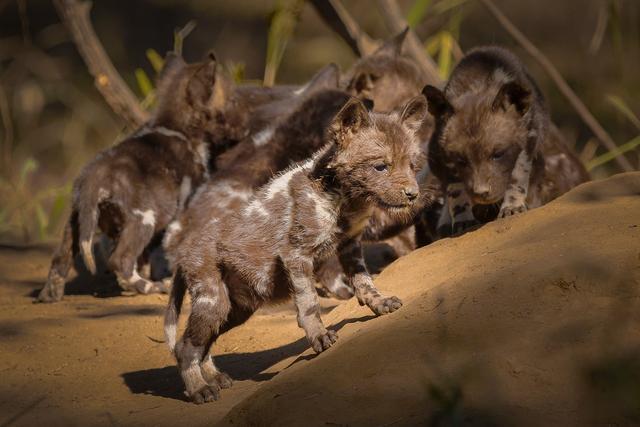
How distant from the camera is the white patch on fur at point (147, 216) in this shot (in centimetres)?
753

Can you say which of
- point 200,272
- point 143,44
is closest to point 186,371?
point 200,272

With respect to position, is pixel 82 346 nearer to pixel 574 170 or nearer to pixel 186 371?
pixel 186 371

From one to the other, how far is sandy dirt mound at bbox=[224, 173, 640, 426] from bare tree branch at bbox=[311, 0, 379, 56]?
511 centimetres

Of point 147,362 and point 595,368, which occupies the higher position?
point 595,368

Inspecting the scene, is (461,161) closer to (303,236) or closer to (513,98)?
(513,98)

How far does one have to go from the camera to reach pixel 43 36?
1388 cm

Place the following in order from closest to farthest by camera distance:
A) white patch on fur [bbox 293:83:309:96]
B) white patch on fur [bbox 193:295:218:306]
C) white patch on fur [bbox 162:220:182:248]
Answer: white patch on fur [bbox 193:295:218:306] → white patch on fur [bbox 162:220:182:248] → white patch on fur [bbox 293:83:309:96]

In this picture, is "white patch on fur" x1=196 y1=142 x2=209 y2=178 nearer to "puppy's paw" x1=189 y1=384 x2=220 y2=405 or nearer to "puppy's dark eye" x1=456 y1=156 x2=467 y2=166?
"puppy's dark eye" x1=456 y1=156 x2=467 y2=166

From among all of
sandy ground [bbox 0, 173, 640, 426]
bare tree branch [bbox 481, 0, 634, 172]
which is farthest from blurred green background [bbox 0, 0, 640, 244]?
sandy ground [bbox 0, 173, 640, 426]

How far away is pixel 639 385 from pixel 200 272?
2.47 meters

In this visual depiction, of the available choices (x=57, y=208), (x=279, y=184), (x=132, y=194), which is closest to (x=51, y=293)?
(x=132, y=194)

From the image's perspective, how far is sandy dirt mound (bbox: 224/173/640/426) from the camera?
3455 millimetres

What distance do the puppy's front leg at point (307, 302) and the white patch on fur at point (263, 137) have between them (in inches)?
106

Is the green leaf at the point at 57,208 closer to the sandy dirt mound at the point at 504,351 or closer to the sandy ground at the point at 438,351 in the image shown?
the sandy ground at the point at 438,351
